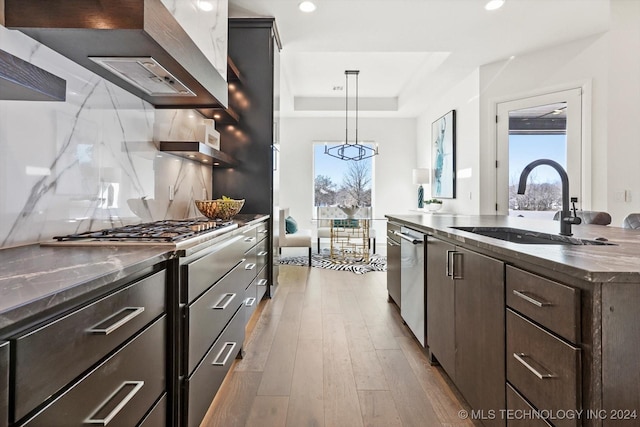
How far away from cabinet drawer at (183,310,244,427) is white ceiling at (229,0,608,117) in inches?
114

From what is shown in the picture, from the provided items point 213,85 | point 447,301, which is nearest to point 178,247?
point 213,85

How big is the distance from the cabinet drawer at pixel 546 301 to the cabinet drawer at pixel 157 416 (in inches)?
46.8

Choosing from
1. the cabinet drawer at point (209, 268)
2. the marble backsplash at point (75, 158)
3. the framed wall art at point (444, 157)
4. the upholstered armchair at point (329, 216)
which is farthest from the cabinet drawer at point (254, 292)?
the framed wall art at point (444, 157)

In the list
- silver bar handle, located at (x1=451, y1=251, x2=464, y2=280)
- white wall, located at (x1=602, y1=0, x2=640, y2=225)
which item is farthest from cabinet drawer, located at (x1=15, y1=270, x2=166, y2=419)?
white wall, located at (x1=602, y1=0, x2=640, y2=225)

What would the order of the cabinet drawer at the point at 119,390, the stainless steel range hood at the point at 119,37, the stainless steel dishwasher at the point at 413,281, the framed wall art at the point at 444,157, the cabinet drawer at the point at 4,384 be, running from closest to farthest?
the cabinet drawer at the point at 4,384 < the cabinet drawer at the point at 119,390 < the stainless steel range hood at the point at 119,37 < the stainless steel dishwasher at the point at 413,281 < the framed wall art at the point at 444,157

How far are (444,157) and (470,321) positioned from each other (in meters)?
4.79

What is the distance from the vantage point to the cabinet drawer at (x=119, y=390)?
26.6 inches

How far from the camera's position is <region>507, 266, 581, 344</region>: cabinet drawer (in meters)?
0.86

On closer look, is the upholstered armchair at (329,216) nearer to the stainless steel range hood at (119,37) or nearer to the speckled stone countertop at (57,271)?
the stainless steel range hood at (119,37)

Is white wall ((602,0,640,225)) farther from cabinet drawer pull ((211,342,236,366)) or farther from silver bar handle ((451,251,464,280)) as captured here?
cabinet drawer pull ((211,342,236,366))

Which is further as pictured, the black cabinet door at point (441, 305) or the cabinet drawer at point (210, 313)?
the black cabinet door at point (441, 305)

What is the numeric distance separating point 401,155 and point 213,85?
19.8ft

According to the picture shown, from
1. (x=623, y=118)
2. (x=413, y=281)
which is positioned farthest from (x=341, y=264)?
(x=623, y=118)

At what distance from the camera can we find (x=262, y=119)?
11.5ft
